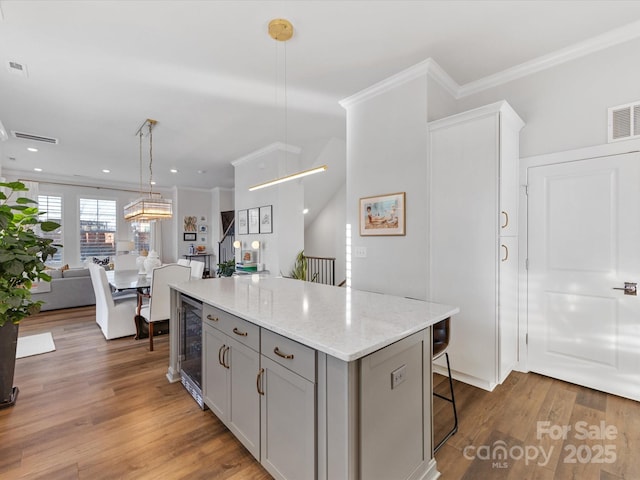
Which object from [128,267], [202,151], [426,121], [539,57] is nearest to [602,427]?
[426,121]

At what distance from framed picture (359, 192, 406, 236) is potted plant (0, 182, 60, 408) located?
284 cm

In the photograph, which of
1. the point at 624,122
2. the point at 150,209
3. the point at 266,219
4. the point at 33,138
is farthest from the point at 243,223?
the point at 624,122

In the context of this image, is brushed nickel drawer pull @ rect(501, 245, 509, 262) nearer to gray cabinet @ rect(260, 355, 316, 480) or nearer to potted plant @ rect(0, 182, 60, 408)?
gray cabinet @ rect(260, 355, 316, 480)

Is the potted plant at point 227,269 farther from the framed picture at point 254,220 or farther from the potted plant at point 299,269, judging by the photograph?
the potted plant at point 299,269

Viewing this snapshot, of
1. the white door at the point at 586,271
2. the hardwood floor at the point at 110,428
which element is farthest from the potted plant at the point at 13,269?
the white door at the point at 586,271

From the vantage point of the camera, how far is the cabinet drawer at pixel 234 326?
1644mm

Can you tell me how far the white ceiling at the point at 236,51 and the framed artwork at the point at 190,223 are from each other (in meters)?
4.58

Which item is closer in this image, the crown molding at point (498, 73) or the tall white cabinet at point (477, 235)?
the crown molding at point (498, 73)

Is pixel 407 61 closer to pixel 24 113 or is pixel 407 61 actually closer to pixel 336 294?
pixel 336 294

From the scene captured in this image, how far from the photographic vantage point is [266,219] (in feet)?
17.5

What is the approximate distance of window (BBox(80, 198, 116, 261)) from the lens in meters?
7.47

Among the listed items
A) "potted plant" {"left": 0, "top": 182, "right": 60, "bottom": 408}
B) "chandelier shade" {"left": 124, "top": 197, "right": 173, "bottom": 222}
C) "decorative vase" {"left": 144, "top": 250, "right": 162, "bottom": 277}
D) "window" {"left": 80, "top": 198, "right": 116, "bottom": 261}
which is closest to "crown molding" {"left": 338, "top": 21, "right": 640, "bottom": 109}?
"chandelier shade" {"left": 124, "top": 197, "right": 173, "bottom": 222}

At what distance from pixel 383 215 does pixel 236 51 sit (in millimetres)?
2044

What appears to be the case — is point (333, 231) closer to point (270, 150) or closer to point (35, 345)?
point (270, 150)
